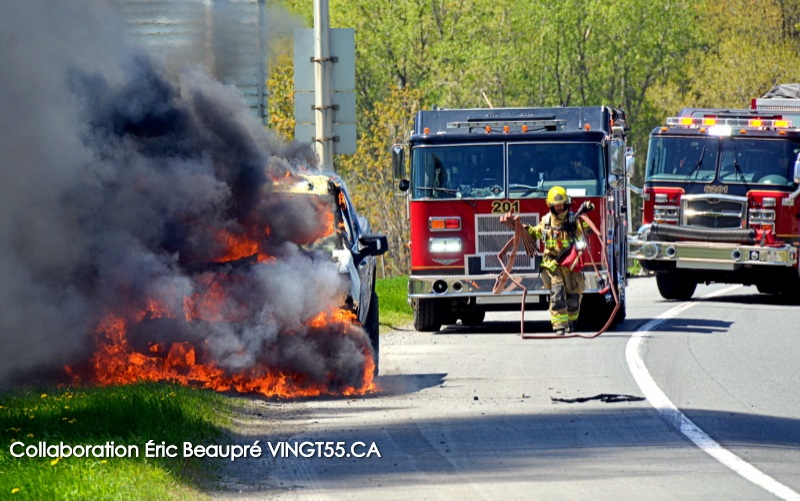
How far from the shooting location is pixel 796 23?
5847cm

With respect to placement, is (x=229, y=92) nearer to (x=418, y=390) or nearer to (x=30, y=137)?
(x=30, y=137)

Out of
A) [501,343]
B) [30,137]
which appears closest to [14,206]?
[30,137]

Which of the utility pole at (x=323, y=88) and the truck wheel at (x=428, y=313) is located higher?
the utility pole at (x=323, y=88)

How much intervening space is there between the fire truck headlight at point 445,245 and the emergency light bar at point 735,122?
7.55 meters

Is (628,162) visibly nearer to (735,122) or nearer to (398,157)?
(735,122)

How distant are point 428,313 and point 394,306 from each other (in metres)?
3.04

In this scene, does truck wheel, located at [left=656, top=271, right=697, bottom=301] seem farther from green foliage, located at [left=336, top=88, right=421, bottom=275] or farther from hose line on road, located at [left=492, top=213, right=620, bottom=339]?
green foliage, located at [left=336, top=88, right=421, bottom=275]

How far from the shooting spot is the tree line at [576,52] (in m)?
52.6

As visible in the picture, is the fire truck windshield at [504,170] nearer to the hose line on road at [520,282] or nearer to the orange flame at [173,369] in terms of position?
the hose line on road at [520,282]

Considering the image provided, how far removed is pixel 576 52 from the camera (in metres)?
58.0

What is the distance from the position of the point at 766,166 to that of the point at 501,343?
8529 millimetres

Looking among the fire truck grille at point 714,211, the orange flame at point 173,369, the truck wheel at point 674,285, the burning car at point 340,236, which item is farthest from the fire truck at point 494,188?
the truck wheel at point 674,285

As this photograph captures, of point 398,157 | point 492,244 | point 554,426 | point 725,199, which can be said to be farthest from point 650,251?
point 554,426

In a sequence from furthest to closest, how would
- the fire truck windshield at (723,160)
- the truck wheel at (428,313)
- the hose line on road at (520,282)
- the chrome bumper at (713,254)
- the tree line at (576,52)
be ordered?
the tree line at (576,52), the fire truck windshield at (723,160), the chrome bumper at (713,254), the truck wheel at (428,313), the hose line on road at (520,282)
